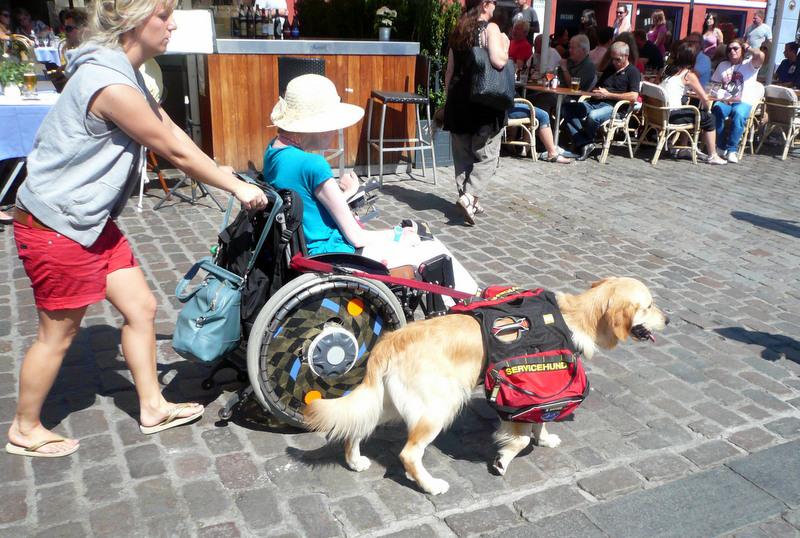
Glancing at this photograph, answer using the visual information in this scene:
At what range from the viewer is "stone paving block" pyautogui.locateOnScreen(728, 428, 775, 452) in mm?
3580

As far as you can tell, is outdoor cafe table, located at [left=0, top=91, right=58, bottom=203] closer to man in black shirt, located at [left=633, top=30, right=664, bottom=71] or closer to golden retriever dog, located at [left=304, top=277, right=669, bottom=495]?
golden retriever dog, located at [left=304, top=277, right=669, bottom=495]

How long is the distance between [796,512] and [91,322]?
408cm

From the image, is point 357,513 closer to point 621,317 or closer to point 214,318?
point 214,318

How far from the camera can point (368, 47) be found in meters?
8.66

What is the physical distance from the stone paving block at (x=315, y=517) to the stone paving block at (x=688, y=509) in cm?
105

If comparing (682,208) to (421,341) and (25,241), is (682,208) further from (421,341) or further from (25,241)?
(25,241)

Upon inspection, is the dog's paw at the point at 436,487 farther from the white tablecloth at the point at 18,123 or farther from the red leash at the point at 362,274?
the white tablecloth at the point at 18,123

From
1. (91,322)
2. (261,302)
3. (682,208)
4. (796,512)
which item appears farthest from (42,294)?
(682,208)

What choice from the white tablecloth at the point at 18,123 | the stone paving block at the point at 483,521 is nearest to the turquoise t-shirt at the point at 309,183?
the stone paving block at the point at 483,521

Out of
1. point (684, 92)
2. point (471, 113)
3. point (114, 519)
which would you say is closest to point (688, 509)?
point (114, 519)

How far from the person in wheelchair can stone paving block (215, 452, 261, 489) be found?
3.43ft

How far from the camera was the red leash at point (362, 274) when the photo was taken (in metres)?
3.26

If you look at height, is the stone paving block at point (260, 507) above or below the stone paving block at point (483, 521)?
above

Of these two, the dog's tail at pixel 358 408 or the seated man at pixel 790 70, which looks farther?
the seated man at pixel 790 70
